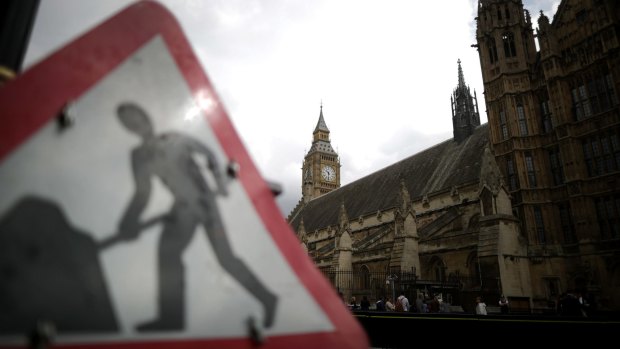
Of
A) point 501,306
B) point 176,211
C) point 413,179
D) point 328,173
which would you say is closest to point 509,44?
point 413,179

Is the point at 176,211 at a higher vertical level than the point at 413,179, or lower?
lower

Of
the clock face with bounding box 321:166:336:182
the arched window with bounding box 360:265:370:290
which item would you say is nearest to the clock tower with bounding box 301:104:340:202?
the clock face with bounding box 321:166:336:182

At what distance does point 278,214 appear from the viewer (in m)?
1.44

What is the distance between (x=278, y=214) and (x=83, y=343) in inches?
29.5

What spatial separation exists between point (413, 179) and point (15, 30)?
1363 inches

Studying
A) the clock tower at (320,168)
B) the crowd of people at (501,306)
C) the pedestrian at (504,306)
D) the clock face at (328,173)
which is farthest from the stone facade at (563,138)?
the clock face at (328,173)

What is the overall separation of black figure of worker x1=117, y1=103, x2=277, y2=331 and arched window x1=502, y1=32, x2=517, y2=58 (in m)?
26.5

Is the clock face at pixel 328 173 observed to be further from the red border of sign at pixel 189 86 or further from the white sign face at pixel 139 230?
the white sign face at pixel 139 230

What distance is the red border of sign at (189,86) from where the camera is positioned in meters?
0.96

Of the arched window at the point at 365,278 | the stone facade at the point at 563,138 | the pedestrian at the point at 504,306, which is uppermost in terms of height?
the stone facade at the point at 563,138

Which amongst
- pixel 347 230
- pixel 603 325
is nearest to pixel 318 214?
pixel 347 230

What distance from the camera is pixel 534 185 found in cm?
2030

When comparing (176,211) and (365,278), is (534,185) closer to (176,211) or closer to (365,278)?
(365,278)

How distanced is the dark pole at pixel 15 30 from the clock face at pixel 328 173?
6328cm
